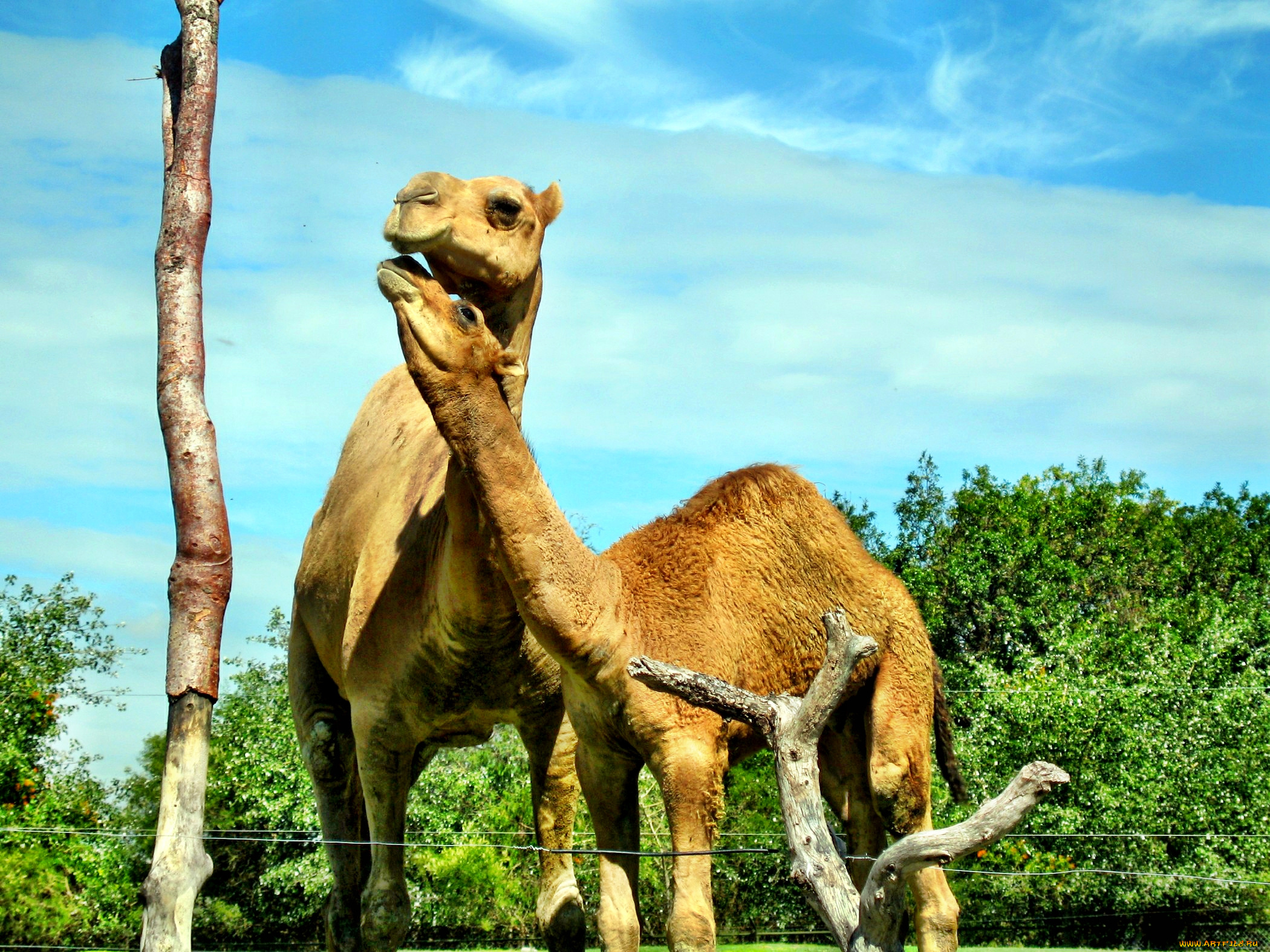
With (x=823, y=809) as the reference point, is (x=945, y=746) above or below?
above

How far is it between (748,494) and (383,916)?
2.74 m

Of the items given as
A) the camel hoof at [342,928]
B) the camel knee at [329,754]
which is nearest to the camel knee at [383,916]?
the camel hoof at [342,928]

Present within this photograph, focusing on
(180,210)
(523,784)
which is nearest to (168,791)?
(180,210)

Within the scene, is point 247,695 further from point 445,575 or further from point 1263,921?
point 445,575

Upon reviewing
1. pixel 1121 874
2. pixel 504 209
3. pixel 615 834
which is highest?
pixel 504 209

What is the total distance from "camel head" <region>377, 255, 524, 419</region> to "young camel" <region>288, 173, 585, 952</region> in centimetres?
20

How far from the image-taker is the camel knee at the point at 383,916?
6.70 m

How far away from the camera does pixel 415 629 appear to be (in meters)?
6.53

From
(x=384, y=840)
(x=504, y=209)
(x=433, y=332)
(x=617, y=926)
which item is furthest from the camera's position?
(x=384, y=840)

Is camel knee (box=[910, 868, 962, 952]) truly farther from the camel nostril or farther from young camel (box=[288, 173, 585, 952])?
the camel nostril

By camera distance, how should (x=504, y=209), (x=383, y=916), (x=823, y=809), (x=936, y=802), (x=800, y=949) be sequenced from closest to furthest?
(x=823, y=809) < (x=504, y=209) < (x=383, y=916) < (x=800, y=949) < (x=936, y=802)

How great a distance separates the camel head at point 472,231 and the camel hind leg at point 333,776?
3.06 metres

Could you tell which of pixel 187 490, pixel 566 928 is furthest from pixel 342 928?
pixel 187 490

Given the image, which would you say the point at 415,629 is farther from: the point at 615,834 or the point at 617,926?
the point at 617,926
